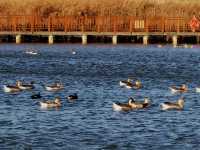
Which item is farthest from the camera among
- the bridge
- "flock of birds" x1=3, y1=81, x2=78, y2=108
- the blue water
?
the bridge

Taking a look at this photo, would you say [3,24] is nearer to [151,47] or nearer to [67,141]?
[151,47]

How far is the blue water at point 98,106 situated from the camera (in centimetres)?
3541

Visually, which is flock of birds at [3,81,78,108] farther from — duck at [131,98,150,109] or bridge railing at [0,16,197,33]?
bridge railing at [0,16,197,33]

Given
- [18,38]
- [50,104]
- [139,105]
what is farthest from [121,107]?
[18,38]

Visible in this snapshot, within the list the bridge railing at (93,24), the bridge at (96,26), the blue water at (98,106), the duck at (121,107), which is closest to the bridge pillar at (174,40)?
the bridge at (96,26)

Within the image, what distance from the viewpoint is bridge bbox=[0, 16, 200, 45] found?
104 m

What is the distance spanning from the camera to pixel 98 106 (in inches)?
1806

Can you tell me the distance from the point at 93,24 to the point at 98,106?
6506 cm

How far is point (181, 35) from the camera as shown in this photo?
344ft

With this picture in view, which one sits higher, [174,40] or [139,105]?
[139,105]

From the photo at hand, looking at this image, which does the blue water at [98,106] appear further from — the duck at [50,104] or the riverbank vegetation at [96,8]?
the riverbank vegetation at [96,8]

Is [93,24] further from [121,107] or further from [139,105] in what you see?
[121,107]

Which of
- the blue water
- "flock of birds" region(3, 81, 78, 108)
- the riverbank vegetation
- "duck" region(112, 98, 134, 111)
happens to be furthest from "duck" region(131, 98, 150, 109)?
the riverbank vegetation

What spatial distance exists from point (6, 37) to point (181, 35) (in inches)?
852
